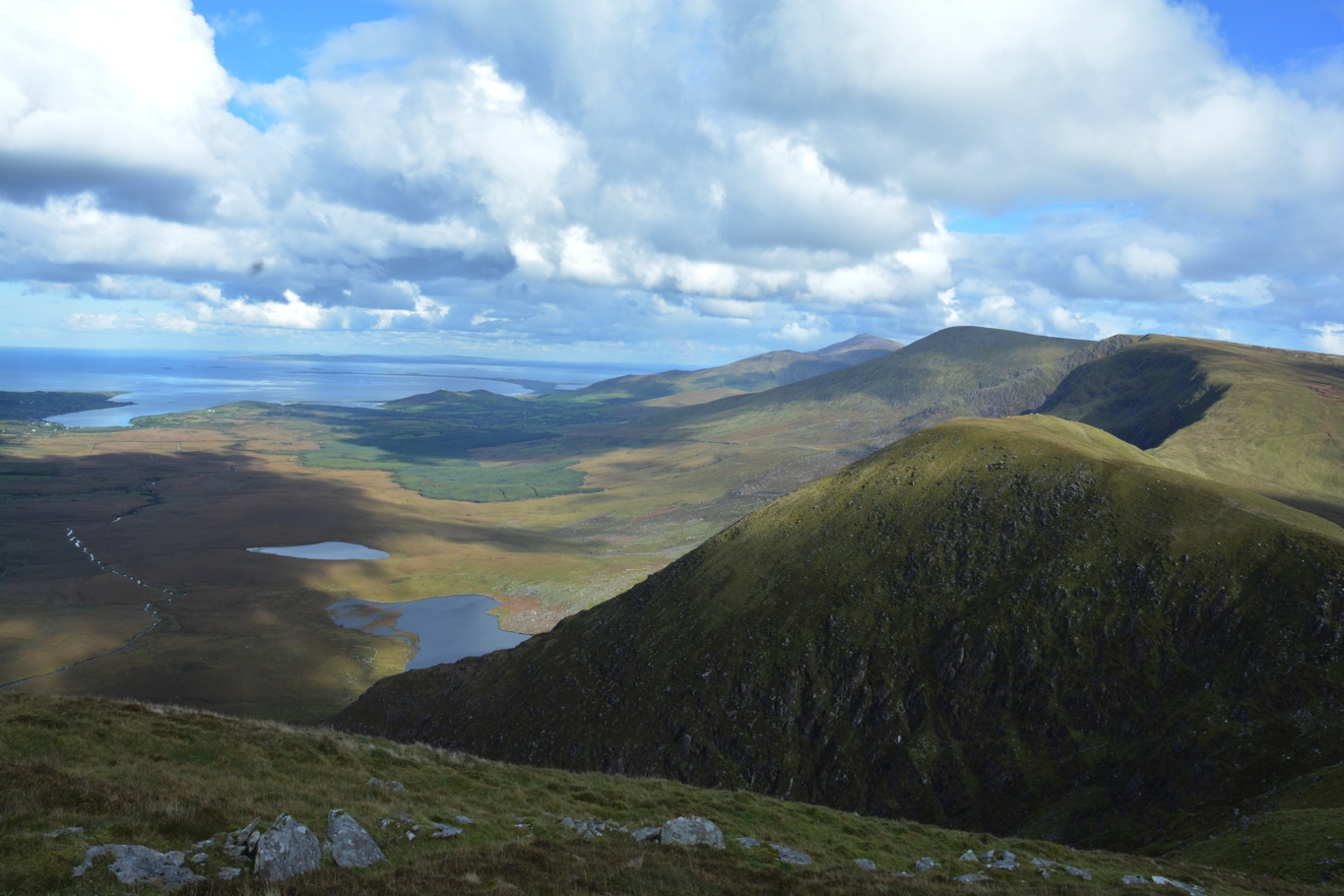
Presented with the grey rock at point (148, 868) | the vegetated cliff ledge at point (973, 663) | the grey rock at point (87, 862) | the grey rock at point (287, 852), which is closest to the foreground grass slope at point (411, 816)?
the grey rock at point (87, 862)

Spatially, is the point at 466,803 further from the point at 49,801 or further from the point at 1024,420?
the point at 1024,420

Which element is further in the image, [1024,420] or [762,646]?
[1024,420]

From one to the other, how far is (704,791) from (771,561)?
6823 cm

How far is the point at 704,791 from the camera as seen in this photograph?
3928 centimetres

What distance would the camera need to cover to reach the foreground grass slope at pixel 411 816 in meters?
20.0

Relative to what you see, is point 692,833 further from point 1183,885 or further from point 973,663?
point 973,663

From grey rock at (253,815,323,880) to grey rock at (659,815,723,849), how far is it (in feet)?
42.1

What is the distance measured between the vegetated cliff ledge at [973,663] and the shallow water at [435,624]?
3648 cm

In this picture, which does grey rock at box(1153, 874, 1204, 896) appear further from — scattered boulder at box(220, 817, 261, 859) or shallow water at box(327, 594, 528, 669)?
shallow water at box(327, 594, 528, 669)

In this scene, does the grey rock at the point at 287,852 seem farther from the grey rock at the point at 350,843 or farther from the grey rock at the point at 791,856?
the grey rock at the point at 791,856

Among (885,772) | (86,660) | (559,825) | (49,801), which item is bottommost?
(86,660)

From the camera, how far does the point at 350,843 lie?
22.0 m

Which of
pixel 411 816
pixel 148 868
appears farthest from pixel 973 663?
pixel 148 868

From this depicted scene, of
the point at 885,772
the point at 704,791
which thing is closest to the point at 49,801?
the point at 704,791
